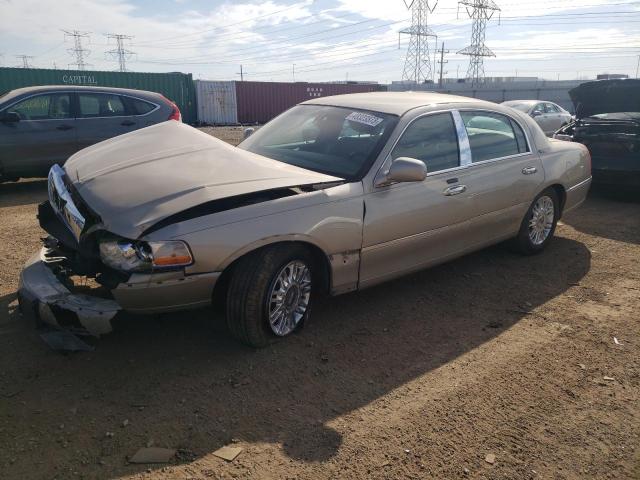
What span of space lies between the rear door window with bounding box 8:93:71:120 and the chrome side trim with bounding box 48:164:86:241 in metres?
4.99

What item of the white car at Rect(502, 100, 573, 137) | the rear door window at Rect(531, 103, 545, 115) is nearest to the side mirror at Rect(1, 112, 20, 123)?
the white car at Rect(502, 100, 573, 137)

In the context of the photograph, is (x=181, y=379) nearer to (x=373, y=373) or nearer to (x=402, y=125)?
(x=373, y=373)

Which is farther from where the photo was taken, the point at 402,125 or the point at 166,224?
the point at 402,125

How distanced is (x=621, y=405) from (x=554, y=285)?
1.91 metres

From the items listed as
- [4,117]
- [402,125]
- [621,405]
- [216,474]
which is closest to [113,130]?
[4,117]

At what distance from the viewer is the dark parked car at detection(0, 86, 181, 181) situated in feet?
26.4

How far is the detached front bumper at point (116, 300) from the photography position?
9.88 ft

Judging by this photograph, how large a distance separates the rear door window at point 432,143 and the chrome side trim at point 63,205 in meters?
2.21

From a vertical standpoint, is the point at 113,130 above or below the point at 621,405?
above

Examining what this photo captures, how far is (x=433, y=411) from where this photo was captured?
2986 mm

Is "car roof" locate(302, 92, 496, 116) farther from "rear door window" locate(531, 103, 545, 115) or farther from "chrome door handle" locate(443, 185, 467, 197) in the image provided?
"rear door window" locate(531, 103, 545, 115)

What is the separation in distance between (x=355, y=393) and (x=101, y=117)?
24.4ft

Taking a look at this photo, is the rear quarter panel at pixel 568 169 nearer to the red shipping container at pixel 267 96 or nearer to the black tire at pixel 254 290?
the black tire at pixel 254 290

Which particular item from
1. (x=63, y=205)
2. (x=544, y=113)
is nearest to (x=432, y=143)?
(x=63, y=205)
